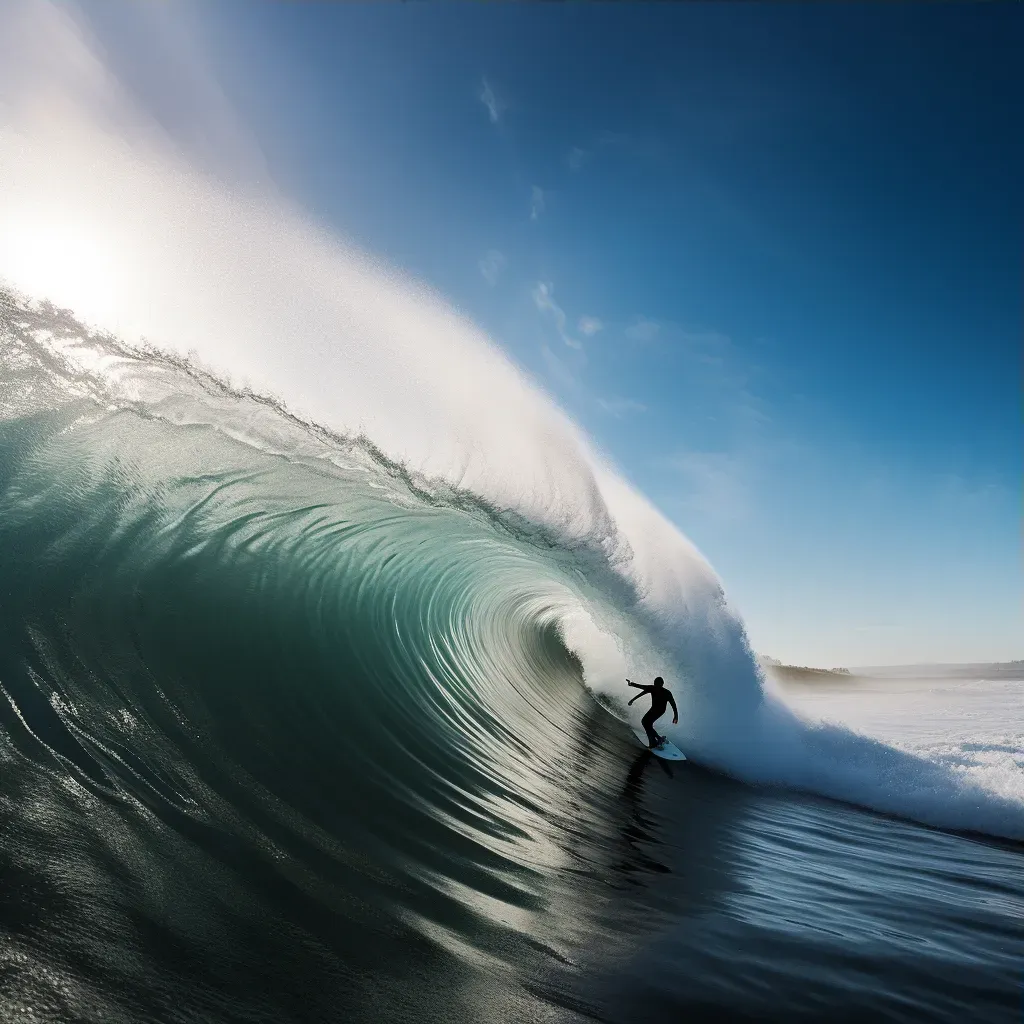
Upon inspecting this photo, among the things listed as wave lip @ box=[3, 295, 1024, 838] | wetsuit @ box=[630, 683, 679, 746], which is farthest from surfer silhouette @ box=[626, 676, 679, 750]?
wave lip @ box=[3, 295, 1024, 838]

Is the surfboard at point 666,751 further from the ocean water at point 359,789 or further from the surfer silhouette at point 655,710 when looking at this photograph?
the ocean water at point 359,789

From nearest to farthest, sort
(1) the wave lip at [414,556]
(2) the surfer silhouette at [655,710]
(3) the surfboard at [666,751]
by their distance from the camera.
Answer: (1) the wave lip at [414,556] → (3) the surfboard at [666,751] → (2) the surfer silhouette at [655,710]

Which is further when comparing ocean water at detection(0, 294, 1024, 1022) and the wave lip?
the wave lip

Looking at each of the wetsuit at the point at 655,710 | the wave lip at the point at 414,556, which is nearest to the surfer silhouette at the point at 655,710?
the wetsuit at the point at 655,710

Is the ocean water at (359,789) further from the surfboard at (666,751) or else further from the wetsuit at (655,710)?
the wetsuit at (655,710)

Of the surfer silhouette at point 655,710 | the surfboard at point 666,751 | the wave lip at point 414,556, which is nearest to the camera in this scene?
the wave lip at point 414,556

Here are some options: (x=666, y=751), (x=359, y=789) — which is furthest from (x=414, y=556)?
(x=359, y=789)

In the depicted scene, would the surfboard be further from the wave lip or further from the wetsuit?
the wave lip

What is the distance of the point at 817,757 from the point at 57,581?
9.26m

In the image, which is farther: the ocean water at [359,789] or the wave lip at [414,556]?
the wave lip at [414,556]

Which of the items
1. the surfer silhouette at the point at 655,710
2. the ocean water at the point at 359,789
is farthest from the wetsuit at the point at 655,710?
the ocean water at the point at 359,789

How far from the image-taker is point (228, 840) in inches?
104

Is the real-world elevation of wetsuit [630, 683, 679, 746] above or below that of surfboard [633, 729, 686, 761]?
above

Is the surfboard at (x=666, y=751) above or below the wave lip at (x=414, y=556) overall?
below
